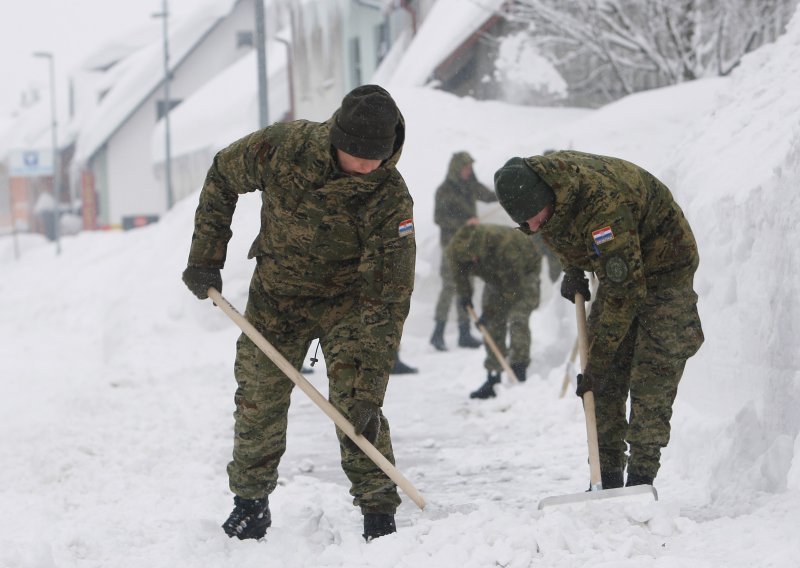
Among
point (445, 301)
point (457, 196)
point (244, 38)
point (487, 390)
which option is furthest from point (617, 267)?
point (244, 38)

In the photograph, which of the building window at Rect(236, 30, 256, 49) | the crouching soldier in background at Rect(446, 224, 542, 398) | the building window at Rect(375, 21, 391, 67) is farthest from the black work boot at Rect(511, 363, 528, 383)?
the building window at Rect(236, 30, 256, 49)

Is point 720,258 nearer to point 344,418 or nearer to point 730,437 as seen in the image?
point 730,437

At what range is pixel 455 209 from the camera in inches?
410

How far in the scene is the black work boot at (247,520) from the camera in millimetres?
4094

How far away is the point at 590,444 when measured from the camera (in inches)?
161

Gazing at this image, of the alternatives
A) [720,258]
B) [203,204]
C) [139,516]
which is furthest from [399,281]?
[720,258]

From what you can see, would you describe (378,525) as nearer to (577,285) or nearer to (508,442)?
(577,285)

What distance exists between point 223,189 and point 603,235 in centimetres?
140

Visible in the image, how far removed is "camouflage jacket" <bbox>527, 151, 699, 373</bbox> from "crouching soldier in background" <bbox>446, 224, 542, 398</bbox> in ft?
12.7

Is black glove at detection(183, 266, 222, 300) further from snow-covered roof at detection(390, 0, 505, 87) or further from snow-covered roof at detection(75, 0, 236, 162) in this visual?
snow-covered roof at detection(75, 0, 236, 162)

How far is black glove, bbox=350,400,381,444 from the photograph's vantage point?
12.6 feet

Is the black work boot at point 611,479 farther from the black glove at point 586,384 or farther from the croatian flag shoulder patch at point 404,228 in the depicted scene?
the croatian flag shoulder patch at point 404,228

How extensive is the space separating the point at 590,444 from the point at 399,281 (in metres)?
0.95

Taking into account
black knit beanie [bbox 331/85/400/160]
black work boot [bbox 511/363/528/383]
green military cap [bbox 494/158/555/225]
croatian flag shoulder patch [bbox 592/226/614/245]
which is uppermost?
black knit beanie [bbox 331/85/400/160]
